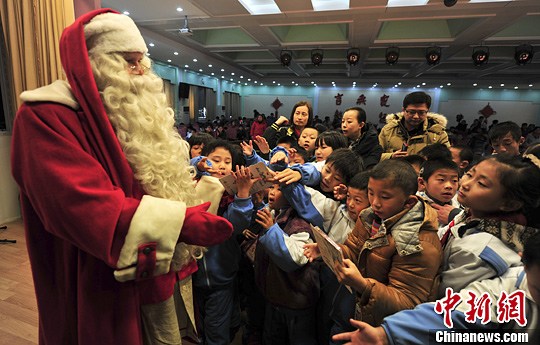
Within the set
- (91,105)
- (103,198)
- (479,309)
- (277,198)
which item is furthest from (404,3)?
(103,198)

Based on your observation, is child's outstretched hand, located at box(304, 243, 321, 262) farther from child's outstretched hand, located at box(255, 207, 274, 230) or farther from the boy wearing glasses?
the boy wearing glasses

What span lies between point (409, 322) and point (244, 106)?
17.9 m

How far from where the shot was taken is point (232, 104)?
16344 mm

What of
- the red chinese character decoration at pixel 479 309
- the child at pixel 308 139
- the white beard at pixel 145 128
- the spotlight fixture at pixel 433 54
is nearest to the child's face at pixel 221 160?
the white beard at pixel 145 128

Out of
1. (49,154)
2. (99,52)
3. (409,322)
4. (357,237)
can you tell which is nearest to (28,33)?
(99,52)

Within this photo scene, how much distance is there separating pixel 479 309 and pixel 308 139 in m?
Answer: 2.13

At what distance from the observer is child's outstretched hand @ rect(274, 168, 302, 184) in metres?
1.42

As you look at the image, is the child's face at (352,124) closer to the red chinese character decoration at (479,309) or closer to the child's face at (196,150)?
the child's face at (196,150)

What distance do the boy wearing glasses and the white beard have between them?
2.12 m

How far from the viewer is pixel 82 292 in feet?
2.72

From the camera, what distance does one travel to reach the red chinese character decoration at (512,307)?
83 cm

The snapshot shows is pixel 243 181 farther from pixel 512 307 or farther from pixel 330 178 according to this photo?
pixel 512 307

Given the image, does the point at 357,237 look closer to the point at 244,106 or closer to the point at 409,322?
the point at 409,322

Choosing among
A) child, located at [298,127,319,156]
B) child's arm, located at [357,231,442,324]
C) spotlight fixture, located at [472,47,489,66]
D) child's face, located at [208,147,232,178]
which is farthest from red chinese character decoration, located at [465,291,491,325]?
spotlight fixture, located at [472,47,489,66]
